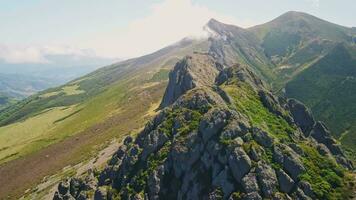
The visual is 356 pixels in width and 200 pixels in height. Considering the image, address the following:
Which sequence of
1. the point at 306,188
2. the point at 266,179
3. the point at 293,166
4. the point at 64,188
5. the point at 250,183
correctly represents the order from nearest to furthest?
the point at 306,188 < the point at 266,179 < the point at 250,183 < the point at 293,166 < the point at 64,188

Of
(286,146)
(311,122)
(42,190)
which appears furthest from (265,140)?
(42,190)

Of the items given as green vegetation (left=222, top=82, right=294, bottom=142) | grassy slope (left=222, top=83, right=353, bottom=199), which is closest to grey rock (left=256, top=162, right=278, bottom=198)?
grassy slope (left=222, top=83, right=353, bottom=199)

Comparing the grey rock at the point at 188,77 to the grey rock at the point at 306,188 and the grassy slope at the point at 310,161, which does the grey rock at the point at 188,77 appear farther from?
the grey rock at the point at 306,188

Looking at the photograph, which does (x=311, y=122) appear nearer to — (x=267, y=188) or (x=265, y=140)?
(x=265, y=140)

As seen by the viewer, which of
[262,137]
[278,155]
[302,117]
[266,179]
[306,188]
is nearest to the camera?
[306,188]

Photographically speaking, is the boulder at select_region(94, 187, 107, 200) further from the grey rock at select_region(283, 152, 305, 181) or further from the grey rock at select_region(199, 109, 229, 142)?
the grey rock at select_region(283, 152, 305, 181)

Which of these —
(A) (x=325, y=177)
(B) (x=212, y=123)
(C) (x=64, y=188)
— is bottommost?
(C) (x=64, y=188)

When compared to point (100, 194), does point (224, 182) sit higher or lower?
higher

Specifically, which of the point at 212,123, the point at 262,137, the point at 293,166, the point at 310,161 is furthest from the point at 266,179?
the point at 212,123

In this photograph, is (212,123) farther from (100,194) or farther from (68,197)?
(68,197)
